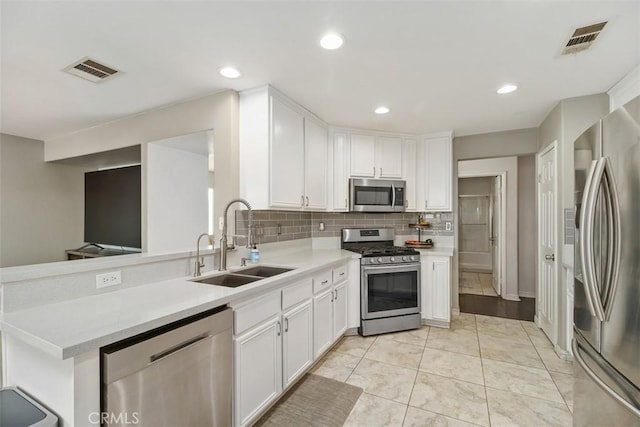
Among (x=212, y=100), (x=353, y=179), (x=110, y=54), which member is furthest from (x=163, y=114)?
(x=353, y=179)

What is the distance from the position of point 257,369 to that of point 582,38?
2.84 meters

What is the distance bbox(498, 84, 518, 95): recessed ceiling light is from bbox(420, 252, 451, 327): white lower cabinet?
1811mm

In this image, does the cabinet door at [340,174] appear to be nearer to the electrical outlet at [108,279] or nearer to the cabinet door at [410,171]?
the cabinet door at [410,171]

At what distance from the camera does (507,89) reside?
252 cm

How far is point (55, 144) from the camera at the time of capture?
4062 mm

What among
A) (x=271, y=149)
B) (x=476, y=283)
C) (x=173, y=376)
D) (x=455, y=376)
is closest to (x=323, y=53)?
(x=271, y=149)

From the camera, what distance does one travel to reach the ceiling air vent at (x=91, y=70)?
211cm

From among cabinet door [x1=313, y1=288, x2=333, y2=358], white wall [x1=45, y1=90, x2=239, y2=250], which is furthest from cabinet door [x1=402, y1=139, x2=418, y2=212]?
white wall [x1=45, y1=90, x2=239, y2=250]

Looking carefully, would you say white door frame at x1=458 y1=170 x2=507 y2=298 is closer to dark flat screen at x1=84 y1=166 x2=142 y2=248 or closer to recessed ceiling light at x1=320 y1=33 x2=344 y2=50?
recessed ceiling light at x1=320 y1=33 x2=344 y2=50

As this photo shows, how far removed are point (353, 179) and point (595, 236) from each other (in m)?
2.48

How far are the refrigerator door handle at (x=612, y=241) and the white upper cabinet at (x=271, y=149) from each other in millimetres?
2112

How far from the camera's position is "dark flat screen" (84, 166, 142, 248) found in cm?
381

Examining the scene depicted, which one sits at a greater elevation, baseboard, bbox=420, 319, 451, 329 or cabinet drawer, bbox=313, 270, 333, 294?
cabinet drawer, bbox=313, 270, 333, 294

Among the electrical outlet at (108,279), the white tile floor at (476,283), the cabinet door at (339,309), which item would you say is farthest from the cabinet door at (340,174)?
the white tile floor at (476,283)
